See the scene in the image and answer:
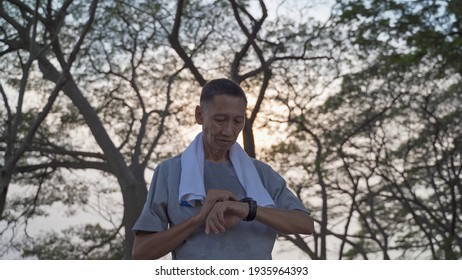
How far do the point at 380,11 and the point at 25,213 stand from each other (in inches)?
262

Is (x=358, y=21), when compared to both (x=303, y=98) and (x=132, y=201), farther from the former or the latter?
(x=132, y=201)

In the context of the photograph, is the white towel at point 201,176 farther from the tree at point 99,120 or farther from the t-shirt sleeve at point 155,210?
the tree at point 99,120

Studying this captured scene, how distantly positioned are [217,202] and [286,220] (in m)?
0.19

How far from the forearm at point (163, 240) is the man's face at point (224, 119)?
24cm

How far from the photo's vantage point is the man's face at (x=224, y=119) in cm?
173

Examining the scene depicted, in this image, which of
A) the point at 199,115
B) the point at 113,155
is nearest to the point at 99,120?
the point at 113,155

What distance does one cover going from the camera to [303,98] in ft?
36.7

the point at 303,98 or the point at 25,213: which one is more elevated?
the point at 303,98

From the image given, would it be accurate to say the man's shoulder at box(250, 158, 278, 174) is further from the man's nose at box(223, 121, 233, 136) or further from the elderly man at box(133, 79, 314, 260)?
the man's nose at box(223, 121, 233, 136)

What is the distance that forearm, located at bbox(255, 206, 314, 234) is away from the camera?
160 centimetres

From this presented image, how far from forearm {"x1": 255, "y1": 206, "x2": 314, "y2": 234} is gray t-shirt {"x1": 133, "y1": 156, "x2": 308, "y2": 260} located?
0.04m
